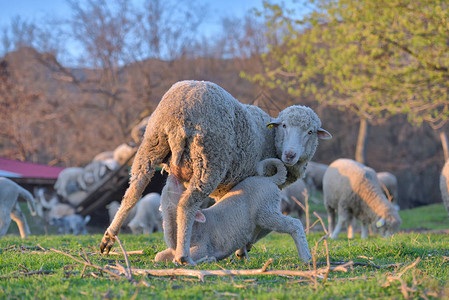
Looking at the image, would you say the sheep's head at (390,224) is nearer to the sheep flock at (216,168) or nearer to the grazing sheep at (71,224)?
the sheep flock at (216,168)

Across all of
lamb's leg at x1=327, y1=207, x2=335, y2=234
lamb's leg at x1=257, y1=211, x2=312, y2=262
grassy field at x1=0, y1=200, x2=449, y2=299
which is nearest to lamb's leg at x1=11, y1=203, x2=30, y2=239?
grassy field at x1=0, y1=200, x2=449, y2=299

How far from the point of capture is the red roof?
55.1 feet

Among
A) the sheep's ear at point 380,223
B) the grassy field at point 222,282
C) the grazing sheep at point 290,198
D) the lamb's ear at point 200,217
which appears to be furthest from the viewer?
the grazing sheep at point 290,198

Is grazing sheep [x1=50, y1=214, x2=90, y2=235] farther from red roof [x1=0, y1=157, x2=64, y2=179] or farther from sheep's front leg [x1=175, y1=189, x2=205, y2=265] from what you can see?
sheep's front leg [x1=175, y1=189, x2=205, y2=265]

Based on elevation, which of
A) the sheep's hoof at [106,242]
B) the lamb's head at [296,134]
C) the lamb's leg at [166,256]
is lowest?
the lamb's leg at [166,256]

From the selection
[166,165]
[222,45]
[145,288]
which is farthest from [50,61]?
[145,288]

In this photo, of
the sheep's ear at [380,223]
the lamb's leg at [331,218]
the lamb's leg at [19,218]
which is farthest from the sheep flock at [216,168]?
the lamb's leg at [331,218]

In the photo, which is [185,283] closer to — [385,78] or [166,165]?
[166,165]

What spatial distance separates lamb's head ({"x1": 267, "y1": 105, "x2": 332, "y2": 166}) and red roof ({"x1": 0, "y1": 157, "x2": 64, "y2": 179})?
13.0m

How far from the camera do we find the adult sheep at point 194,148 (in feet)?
14.4

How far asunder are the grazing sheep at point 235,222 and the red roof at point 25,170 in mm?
12857

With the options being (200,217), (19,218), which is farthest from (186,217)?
(19,218)

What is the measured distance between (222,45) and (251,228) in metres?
24.8

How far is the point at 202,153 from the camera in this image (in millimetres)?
4395
